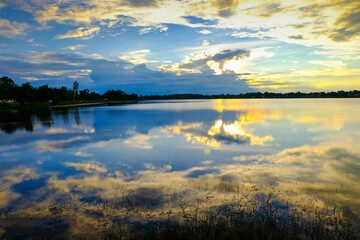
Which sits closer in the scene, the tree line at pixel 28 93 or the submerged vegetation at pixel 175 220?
the submerged vegetation at pixel 175 220

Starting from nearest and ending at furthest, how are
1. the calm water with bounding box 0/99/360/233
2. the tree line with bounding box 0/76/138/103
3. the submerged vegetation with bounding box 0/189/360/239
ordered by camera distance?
the submerged vegetation with bounding box 0/189/360/239
the calm water with bounding box 0/99/360/233
the tree line with bounding box 0/76/138/103

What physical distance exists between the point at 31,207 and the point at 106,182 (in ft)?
11.3

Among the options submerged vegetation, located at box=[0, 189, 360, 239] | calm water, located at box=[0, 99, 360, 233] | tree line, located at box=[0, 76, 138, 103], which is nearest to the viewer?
submerged vegetation, located at box=[0, 189, 360, 239]

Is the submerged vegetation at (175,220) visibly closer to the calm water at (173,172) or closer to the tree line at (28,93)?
the calm water at (173,172)

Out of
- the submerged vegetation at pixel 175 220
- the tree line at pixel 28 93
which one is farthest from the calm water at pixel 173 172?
the tree line at pixel 28 93

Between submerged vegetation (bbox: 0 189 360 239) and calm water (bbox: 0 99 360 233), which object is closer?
submerged vegetation (bbox: 0 189 360 239)

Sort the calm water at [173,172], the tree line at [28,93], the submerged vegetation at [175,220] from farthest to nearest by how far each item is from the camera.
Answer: the tree line at [28,93]
the calm water at [173,172]
the submerged vegetation at [175,220]

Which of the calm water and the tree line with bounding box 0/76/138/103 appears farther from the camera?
the tree line with bounding box 0/76/138/103

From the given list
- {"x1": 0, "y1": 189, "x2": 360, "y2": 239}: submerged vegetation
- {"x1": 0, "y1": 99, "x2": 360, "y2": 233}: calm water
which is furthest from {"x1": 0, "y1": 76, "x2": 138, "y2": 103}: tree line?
{"x1": 0, "y1": 189, "x2": 360, "y2": 239}: submerged vegetation

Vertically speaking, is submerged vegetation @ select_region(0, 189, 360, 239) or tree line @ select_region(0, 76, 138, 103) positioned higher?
tree line @ select_region(0, 76, 138, 103)

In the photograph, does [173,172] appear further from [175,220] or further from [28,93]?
[28,93]

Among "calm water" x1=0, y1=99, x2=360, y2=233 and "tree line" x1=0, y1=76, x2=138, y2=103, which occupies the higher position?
"tree line" x1=0, y1=76, x2=138, y2=103

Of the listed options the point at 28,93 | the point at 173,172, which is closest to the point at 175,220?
the point at 173,172

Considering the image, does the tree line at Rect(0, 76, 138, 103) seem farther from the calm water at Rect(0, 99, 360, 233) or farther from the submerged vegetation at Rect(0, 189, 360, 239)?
the submerged vegetation at Rect(0, 189, 360, 239)
